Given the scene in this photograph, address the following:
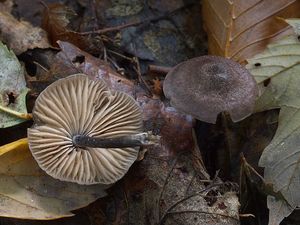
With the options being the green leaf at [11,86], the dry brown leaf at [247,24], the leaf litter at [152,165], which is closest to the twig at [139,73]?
the leaf litter at [152,165]

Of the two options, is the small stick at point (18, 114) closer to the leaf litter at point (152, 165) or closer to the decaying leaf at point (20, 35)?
the leaf litter at point (152, 165)

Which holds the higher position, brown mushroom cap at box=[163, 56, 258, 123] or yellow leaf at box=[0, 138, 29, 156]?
brown mushroom cap at box=[163, 56, 258, 123]

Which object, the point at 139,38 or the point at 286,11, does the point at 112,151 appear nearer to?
the point at 139,38

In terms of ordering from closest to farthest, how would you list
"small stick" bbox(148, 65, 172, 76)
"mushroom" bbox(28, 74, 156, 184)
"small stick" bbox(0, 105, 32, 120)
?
"mushroom" bbox(28, 74, 156, 184) < "small stick" bbox(0, 105, 32, 120) < "small stick" bbox(148, 65, 172, 76)

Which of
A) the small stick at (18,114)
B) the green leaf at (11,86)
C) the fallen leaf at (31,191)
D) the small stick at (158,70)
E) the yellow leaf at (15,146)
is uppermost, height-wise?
the green leaf at (11,86)

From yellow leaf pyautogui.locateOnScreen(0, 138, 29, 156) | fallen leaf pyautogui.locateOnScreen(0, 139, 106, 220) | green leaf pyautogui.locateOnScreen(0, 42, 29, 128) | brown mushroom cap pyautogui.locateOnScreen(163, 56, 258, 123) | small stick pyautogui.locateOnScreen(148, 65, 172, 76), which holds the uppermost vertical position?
brown mushroom cap pyautogui.locateOnScreen(163, 56, 258, 123)

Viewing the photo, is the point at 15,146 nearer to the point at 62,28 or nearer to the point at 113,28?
the point at 62,28

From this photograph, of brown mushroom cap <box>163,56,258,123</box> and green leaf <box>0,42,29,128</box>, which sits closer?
brown mushroom cap <box>163,56,258,123</box>

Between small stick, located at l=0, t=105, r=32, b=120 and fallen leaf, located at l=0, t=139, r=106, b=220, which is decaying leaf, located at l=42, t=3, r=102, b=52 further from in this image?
fallen leaf, located at l=0, t=139, r=106, b=220

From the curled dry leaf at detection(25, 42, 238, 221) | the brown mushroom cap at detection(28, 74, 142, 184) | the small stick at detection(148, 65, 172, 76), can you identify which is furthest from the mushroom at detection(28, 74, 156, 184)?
the small stick at detection(148, 65, 172, 76)
